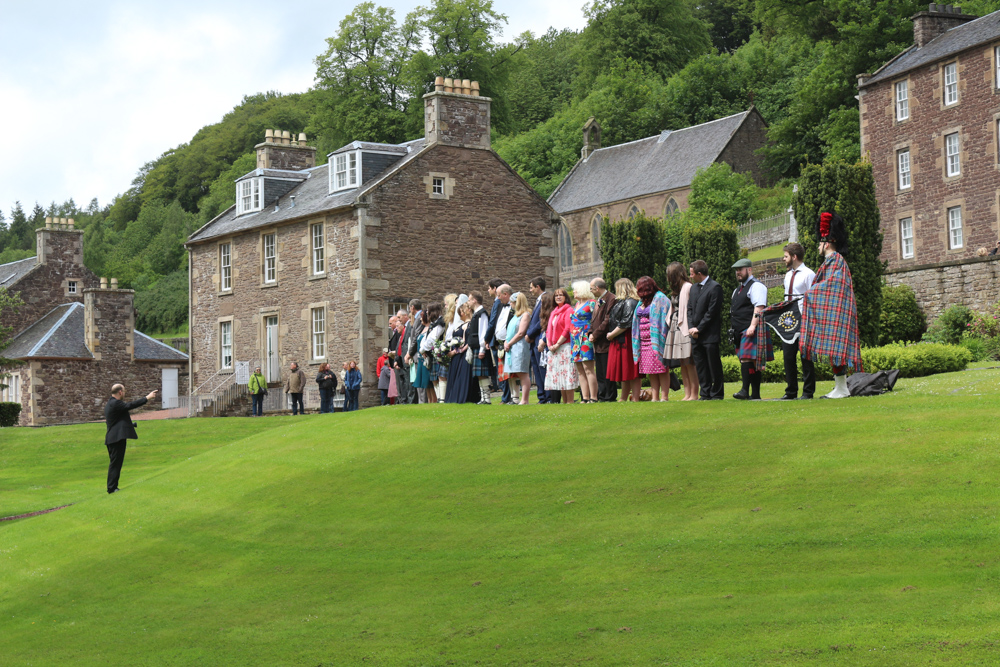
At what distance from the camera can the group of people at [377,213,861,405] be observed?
15.0m

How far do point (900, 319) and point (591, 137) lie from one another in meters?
50.0

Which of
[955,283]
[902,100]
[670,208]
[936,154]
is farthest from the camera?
[670,208]

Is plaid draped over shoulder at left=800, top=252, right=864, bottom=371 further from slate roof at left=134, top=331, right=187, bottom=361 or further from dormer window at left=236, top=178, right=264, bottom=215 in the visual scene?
slate roof at left=134, top=331, right=187, bottom=361

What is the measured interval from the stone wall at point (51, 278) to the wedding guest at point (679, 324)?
1926 inches

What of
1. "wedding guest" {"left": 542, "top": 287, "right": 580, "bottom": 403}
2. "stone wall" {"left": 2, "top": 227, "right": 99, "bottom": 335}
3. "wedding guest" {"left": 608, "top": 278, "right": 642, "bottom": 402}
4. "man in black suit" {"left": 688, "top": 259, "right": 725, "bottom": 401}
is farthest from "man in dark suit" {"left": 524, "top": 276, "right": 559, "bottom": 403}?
"stone wall" {"left": 2, "top": 227, "right": 99, "bottom": 335}

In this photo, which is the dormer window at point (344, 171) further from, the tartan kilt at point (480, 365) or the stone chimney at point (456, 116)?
the tartan kilt at point (480, 365)

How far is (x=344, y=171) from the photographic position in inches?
1551

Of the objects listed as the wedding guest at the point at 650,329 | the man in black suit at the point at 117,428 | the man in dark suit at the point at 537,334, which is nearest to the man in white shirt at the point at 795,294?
the wedding guest at the point at 650,329

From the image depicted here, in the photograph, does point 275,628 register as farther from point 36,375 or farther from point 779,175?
point 779,175

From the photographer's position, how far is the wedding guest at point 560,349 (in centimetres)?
1859

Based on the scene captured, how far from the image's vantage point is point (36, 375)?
51125 mm

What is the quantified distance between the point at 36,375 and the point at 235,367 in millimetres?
14400

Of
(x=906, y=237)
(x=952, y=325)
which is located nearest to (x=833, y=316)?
(x=952, y=325)

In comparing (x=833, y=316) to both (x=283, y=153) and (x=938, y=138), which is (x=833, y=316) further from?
(x=283, y=153)
